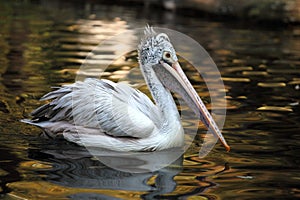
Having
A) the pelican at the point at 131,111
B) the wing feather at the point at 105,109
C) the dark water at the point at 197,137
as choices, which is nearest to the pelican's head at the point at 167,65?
the pelican at the point at 131,111

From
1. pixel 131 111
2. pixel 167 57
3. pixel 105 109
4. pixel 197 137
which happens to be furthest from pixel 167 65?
pixel 197 137

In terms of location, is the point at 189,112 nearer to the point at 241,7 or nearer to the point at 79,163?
the point at 79,163

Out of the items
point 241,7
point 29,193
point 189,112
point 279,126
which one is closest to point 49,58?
point 189,112

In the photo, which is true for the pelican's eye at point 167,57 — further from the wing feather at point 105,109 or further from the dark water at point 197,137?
the dark water at point 197,137

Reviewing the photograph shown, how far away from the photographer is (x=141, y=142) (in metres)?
5.79

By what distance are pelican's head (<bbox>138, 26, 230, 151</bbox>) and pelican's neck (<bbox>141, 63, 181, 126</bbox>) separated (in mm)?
43

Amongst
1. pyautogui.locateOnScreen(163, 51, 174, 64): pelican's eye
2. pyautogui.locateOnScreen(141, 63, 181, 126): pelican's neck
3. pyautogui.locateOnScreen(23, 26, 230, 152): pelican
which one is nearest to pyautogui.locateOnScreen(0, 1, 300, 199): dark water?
pyautogui.locateOnScreen(23, 26, 230, 152): pelican

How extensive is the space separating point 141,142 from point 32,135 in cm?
107

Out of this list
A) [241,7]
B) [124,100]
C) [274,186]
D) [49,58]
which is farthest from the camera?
[241,7]

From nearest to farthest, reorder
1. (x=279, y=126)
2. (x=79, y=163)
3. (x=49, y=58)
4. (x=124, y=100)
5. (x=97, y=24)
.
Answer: (x=79, y=163) → (x=124, y=100) → (x=279, y=126) → (x=49, y=58) → (x=97, y=24)

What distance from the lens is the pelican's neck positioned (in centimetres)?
595

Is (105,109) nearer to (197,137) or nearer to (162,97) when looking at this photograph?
(162,97)

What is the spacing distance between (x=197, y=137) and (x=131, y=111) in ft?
2.86

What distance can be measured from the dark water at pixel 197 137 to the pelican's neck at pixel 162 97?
0.34 metres
